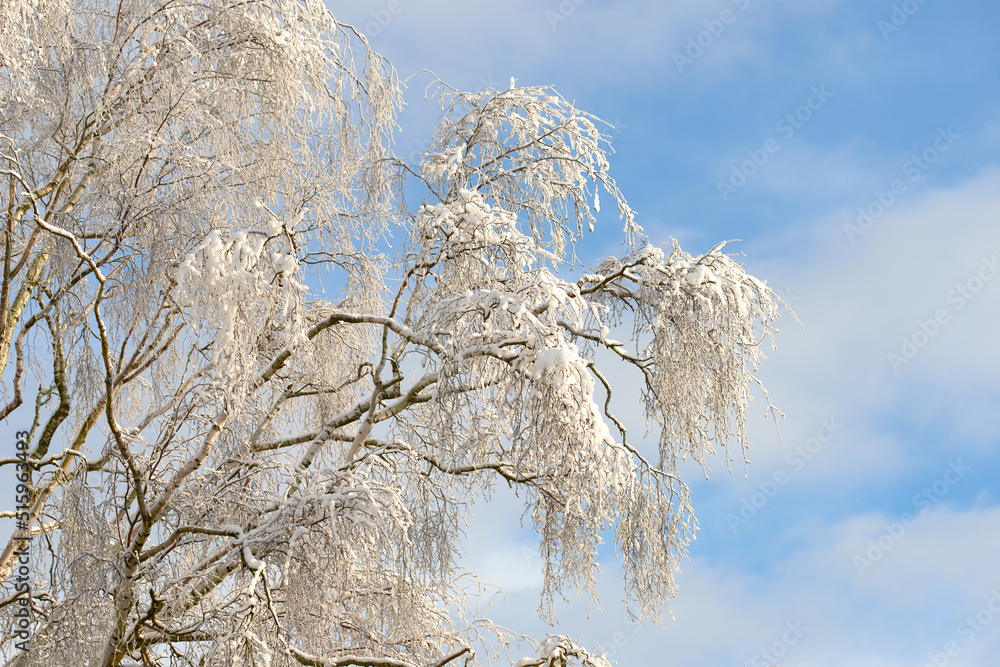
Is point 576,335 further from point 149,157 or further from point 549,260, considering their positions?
point 149,157

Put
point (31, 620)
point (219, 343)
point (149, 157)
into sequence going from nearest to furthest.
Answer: point (219, 343) < point (31, 620) < point (149, 157)

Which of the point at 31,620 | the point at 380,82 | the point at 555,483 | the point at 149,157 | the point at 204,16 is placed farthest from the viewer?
the point at 380,82

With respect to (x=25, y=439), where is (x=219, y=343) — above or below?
below

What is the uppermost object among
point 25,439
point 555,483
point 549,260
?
point 549,260

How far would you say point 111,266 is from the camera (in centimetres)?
595

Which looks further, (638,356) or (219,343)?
(638,356)

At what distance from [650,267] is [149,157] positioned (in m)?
3.01

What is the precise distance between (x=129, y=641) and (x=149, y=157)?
2.73 meters

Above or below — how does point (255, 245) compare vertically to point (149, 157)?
below

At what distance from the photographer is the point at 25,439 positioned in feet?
19.8

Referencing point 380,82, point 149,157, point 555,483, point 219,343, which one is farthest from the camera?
point 380,82

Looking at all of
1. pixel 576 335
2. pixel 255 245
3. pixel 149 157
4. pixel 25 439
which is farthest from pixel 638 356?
pixel 25 439

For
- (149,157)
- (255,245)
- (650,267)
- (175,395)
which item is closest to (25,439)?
(175,395)

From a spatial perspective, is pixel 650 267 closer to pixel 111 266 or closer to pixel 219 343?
pixel 219 343
